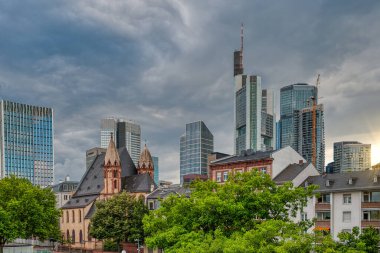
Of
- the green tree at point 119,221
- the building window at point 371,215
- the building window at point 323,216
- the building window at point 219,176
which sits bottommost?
the green tree at point 119,221

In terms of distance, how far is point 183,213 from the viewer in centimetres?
5459

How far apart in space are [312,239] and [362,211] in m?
32.3

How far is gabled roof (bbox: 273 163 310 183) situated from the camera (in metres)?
82.3

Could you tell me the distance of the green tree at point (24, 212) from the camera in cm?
8506

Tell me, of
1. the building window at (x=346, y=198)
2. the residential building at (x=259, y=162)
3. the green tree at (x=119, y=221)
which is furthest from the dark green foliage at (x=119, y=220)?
the building window at (x=346, y=198)

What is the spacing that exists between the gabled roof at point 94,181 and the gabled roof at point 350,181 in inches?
3297

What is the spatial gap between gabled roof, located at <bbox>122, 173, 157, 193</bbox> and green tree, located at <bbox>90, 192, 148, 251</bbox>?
22.6 meters

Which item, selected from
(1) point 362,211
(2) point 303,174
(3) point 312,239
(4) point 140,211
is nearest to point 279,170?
(2) point 303,174

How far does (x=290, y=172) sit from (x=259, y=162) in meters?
6.15

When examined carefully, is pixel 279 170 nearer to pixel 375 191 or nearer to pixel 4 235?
pixel 375 191

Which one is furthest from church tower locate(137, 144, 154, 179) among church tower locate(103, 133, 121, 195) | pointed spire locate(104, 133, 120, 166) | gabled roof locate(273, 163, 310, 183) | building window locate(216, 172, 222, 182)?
gabled roof locate(273, 163, 310, 183)

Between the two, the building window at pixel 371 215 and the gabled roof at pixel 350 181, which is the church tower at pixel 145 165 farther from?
the building window at pixel 371 215

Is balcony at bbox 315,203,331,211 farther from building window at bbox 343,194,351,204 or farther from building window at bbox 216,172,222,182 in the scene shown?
→ building window at bbox 216,172,222,182

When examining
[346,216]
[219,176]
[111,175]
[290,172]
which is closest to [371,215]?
[346,216]
